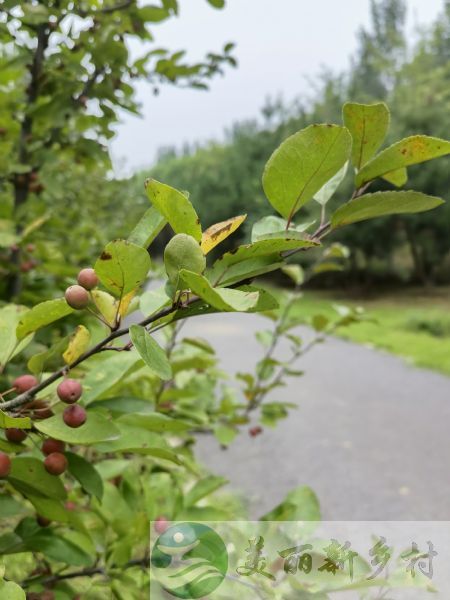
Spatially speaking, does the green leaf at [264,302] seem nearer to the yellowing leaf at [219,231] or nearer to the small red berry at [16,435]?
the yellowing leaf at [219,231]

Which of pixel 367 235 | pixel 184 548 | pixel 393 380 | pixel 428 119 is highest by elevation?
pixel 428 119

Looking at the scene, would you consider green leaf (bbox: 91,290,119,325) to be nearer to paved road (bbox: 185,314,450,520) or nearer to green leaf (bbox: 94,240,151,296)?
green leaf (bbox: 94,240,151,296)

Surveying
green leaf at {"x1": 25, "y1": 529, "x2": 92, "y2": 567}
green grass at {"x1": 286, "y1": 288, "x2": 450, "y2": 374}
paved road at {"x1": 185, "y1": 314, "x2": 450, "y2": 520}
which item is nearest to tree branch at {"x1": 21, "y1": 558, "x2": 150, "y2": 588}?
green leaf at {"x1": 25, "y1": 529, "x2": 92, "y2": 567}

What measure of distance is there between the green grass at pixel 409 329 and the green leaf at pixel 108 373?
160 inches

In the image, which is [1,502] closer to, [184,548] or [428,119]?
[184,548]

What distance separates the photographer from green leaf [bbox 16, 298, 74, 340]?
0.55 metres

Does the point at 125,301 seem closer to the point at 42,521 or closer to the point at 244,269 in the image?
the point at 244,269

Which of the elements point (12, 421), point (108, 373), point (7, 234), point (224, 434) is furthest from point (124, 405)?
point (224, 434)

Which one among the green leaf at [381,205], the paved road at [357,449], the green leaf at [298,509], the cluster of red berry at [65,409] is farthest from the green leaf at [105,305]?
the paved road at [357,449]

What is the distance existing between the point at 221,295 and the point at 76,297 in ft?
0.53

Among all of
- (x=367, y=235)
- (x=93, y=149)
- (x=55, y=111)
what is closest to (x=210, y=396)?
(x=93, y=149)

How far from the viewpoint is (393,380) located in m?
6.00

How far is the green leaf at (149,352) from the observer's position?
0.47 metres

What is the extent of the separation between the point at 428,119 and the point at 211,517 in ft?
43.8
